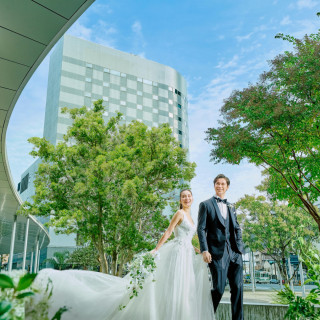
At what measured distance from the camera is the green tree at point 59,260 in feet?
135

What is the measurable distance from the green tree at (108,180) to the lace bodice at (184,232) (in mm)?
8932

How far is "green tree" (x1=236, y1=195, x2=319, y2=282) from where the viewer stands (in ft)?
97.3

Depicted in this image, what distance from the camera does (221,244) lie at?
4.37 metres

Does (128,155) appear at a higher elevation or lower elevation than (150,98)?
lower

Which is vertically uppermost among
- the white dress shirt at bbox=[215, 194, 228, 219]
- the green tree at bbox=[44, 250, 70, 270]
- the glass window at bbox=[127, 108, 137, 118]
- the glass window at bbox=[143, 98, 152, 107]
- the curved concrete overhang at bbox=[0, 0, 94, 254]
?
the glass window at bbox=[143, 98, 152, 107]

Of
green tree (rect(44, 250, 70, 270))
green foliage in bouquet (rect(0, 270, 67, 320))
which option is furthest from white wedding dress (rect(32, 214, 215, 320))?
green tree (rect(44, 250, 70, 270))

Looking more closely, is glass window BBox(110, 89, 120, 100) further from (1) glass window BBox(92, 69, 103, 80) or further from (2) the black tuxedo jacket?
(2) the black tuxedo jacket

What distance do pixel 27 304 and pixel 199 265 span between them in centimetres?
356

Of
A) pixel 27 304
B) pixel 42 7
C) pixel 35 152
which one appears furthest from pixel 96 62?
pixel 27 304

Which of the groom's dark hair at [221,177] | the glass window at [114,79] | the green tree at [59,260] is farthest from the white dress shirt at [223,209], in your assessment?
the glass window at [114,79]

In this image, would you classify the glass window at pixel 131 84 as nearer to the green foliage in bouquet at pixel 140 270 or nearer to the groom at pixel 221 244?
the groom at pixel 221 244

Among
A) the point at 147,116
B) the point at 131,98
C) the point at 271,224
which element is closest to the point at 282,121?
the point at 271,224

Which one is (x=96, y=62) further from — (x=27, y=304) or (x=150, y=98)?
(x=27, y=304)

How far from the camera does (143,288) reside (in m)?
4.40
